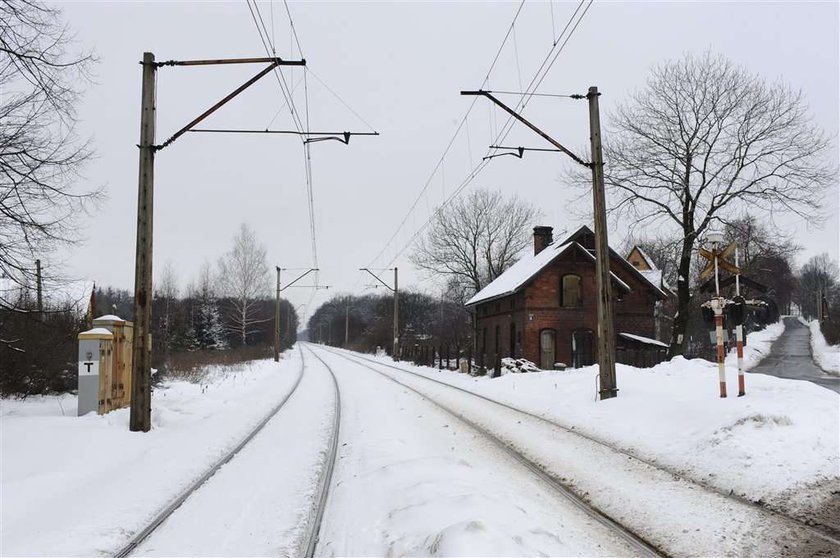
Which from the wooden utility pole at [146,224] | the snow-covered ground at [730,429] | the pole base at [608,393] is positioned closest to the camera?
the snow-covered ground at [730,429]

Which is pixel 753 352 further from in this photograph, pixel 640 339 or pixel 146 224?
pixel 146 224

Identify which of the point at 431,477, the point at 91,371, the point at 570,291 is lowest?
the point at 431,477

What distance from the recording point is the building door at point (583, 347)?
107ft

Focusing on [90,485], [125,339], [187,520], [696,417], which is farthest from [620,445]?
[125,339]

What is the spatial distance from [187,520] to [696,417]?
736 cm

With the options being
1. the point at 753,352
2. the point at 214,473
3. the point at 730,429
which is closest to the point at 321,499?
the point at 214,473

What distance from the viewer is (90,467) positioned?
748 centimetres

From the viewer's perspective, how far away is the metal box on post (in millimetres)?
10531

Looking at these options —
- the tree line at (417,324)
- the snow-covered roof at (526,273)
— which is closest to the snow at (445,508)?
the snow-covered roof at (526,273)

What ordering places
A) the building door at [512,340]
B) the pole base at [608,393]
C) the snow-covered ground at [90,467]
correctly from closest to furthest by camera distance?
the snow-covered ground at [90,467], the pole base at [608,393], the building door at [512,340]

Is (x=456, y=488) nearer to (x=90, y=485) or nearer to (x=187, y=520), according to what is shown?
(x=187, y=520)

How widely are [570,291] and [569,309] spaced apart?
42.4 inches

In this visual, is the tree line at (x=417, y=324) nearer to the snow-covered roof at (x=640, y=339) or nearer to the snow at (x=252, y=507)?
the snow-covered roof at (x=640, y=339)

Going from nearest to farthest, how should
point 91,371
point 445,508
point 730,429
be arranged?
point 445,508, point 730,429, point 91,371
